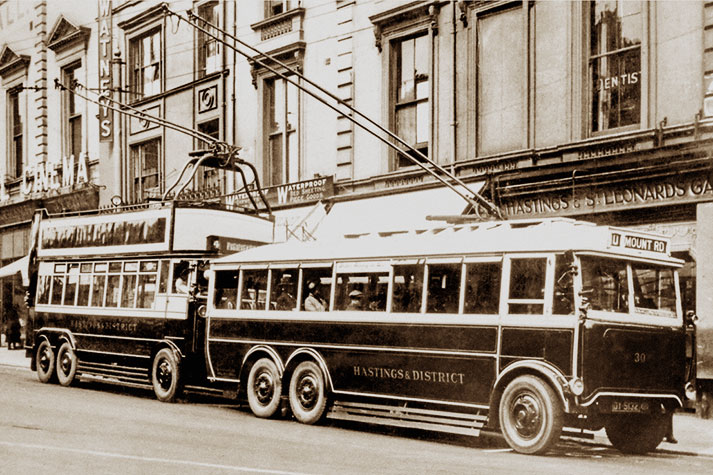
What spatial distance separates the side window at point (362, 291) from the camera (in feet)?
49.8

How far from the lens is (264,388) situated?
16.9m

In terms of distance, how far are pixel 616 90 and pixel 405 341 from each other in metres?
7.17

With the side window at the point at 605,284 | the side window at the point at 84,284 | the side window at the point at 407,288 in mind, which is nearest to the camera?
the side window at the point at 605,284

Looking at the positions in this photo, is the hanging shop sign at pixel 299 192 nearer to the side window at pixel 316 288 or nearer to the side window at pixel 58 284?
the side window at pixel 58 284

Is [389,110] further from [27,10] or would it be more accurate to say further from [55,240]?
[27,10]

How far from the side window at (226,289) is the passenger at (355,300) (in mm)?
2848

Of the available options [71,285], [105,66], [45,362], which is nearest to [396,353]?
[71,285]

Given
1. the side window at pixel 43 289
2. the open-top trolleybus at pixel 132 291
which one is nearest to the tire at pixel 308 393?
the open-top trolleybus at pixel 132 291

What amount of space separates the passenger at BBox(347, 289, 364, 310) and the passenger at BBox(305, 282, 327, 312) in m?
0.57

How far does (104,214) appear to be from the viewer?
71.2 feet

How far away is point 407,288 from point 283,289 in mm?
2765

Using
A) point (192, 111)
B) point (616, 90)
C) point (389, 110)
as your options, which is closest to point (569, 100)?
point (616, 90)

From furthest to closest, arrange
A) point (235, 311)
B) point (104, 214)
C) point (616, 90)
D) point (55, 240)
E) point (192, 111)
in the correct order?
point (192, 111), point (55, 240), point (104, 214), point (616, 90), point (235, 311)

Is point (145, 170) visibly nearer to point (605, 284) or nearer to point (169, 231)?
point (169, 231)
